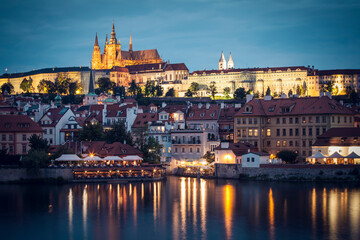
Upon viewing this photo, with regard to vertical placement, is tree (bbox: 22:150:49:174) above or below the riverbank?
above

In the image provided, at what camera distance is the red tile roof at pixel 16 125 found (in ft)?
242

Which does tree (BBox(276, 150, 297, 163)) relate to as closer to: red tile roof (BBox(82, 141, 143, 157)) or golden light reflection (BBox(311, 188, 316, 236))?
golden light reflection (BBox(311, 188, 316, 236))

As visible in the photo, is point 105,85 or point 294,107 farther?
point 105,85

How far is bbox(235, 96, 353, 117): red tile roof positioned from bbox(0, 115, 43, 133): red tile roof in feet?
81.8

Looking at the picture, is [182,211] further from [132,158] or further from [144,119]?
[144,119]

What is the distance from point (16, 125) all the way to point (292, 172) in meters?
33.5

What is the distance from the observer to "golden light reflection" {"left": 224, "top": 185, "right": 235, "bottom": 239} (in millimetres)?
42062

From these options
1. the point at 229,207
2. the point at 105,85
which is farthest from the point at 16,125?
the point at 105,85

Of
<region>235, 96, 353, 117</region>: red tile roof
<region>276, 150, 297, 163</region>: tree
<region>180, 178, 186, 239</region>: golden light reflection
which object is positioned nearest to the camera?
<region>180, 178, 186, 239</region>: golden light reflection

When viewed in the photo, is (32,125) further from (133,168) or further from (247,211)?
(247,211)

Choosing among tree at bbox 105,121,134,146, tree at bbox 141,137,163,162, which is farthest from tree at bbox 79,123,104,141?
tree at bbox 141,137,163,162

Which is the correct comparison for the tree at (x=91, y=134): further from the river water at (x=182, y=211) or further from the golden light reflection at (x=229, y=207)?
the golden light reflection at (x=229, y=207)

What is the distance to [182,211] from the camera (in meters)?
49.1

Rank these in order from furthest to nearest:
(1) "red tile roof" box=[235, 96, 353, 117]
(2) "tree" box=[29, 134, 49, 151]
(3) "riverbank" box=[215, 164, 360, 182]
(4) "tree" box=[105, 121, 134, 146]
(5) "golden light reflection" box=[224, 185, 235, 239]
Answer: (4) "tree" box=[105, 121, 134, 146] < (1) "red tile roof" box=[235, 96, 353, 117] < (2) "tree" box=[29, 134, 49, 151] < (3) "riverbank" box=[215, 164, 360, 182] < (5) "golden light reflection" box=[224, 185, 235, 239]
